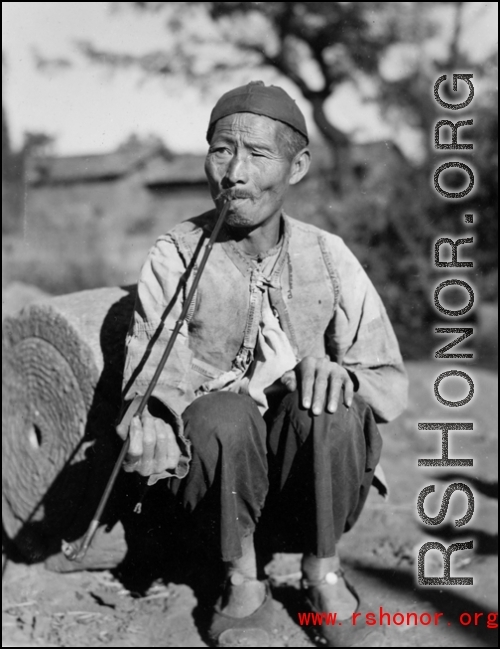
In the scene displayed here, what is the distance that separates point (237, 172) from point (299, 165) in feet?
1.01

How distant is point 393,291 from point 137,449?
317 inches

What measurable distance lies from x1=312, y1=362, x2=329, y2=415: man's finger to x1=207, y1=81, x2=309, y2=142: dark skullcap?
79cm

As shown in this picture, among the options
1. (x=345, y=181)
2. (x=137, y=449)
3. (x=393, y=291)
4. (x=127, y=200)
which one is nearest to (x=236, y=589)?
(x=137, y=449)

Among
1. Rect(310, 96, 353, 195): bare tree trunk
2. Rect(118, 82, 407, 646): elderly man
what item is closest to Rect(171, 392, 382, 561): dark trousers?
Rect(118, 82, 407, 646): elderly man

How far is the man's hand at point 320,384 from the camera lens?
7.07 feet

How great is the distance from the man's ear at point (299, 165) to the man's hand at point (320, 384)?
0.62 meters

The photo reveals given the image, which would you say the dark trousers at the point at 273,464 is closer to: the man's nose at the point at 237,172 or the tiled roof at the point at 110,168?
the man's nose at the point at 237,172

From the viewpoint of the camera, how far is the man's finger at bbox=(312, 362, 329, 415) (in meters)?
2.14

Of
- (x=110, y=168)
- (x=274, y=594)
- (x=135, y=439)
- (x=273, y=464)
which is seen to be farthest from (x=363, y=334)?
(x=110, y=168)

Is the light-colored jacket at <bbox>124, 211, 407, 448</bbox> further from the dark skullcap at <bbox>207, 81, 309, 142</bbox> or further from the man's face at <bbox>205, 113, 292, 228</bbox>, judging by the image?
the dark skullcap at <bbox>207, 81, 309, 142</bbox>

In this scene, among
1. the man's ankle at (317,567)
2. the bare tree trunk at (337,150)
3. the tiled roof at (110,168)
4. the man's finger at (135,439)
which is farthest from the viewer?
the tiled roof at (110,168)

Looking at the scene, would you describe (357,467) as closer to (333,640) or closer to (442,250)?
(333,640)

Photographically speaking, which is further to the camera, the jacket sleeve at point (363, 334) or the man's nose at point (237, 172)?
the jacket sleeve at point (363, 334)
